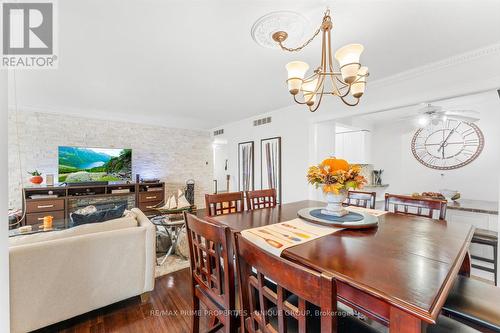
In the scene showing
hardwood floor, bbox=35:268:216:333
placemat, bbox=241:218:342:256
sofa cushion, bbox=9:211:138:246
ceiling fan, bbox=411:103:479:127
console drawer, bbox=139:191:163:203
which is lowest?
hardwood floor, bbox=35:268:216:333

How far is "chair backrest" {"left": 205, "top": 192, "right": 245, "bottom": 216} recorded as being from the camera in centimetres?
214

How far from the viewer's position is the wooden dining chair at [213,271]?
106 cm

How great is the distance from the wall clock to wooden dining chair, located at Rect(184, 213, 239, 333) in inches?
166

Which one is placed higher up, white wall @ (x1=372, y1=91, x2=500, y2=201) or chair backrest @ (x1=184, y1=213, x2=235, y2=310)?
white wall @ (x1=372, y1=91, x2=500, y2=201)

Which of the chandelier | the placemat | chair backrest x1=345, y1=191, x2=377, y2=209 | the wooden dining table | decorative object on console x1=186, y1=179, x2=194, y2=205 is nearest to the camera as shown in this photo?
the wooden dining table

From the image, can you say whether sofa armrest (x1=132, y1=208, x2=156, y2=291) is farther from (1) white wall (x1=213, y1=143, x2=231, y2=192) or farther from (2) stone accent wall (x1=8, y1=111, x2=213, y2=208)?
(1) white wall (x1=213, y1=143, x2=231, y2=192)

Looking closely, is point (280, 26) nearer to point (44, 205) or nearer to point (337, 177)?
point (337, 177)

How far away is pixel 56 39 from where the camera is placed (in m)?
1.92

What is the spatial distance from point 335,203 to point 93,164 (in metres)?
5.04

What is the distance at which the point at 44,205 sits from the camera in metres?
3.83

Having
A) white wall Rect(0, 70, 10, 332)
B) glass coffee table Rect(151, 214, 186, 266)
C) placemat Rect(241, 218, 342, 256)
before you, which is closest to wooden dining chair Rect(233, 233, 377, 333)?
placemat Rect(241, 218, 342, 256)

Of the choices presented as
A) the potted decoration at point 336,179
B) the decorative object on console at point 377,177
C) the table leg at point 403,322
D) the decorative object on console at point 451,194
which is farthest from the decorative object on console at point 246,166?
the table leg at point 403,322

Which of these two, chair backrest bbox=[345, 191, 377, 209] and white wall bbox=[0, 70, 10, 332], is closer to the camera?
white wall bbox=[0, 70, 10, 332]

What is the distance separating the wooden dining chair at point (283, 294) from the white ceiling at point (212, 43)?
5.50ft
